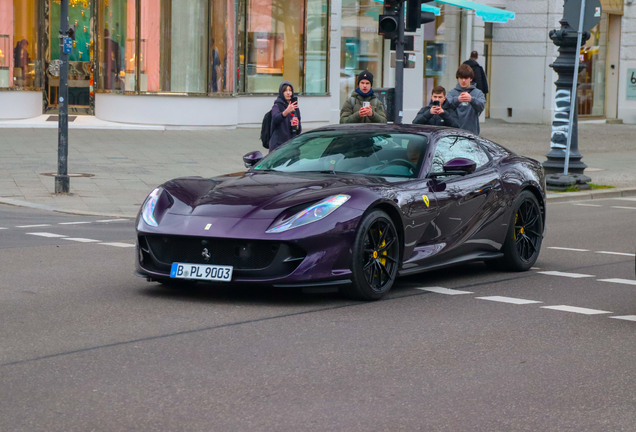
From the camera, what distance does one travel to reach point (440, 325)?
703 cm

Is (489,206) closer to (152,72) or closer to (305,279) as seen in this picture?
(305,279)

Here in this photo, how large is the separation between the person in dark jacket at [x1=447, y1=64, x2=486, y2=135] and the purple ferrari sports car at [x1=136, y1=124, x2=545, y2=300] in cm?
425

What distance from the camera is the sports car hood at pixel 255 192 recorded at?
7.56m

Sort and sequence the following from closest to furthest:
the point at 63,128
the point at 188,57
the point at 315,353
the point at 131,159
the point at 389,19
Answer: the point at 315,353
the point at 63,128
the point at 389,19
the point at 131,159
the point at 188,57

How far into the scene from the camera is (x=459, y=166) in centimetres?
843

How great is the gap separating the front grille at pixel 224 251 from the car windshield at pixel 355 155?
1.37 metres

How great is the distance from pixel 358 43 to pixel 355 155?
2430 centimetres

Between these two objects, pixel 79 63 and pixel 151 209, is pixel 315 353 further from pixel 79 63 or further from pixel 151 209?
pixel 79 63

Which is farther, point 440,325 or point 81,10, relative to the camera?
point 81,10

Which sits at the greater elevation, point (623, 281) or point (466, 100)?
point (466, 100)

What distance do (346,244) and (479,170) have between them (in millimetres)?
2145

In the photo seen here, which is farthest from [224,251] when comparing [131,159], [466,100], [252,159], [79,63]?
[79,63]

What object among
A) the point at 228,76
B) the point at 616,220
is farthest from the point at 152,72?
the point at 616,220

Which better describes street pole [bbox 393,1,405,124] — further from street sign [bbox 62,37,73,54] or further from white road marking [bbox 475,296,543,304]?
white road marking [bbox 475,296,543,304]
